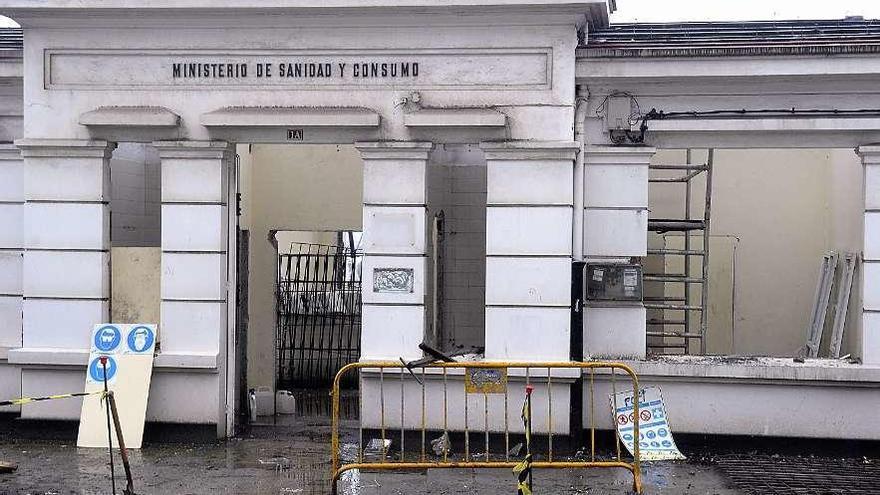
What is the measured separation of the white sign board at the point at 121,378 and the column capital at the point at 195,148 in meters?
1.86

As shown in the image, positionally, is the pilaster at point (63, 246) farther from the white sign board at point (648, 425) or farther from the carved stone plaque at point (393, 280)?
the white sign board at point (648, 425)

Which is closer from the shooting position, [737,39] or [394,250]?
[394,250]

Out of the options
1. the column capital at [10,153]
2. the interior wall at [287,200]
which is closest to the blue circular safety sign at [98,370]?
the column capital at [10,153]

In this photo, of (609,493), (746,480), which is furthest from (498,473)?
(746,480)

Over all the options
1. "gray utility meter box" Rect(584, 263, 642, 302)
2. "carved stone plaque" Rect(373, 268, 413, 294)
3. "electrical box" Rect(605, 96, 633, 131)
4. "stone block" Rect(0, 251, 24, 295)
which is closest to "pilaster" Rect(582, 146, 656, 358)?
"gray utility meter box" Rect(584, 263, 642, 302)

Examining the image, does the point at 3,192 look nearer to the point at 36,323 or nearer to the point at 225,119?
the point at 36,323

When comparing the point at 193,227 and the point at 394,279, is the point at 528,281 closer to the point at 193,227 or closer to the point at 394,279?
the point at 394,279

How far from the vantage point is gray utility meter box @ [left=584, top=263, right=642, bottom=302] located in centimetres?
Answer: 1188

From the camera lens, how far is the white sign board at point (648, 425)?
11562mm

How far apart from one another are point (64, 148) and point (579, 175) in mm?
5364

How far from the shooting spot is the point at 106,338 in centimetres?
1224

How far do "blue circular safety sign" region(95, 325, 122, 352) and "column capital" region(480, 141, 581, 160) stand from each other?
14.2 feet

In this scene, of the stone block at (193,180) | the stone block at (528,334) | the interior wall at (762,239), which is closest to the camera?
the stone block at (528,334)

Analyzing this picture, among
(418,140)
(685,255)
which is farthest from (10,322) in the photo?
(685,255)
